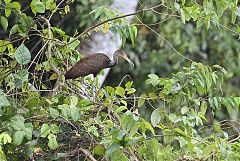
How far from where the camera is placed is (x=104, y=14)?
66.6 inches

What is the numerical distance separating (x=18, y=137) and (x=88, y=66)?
35cm

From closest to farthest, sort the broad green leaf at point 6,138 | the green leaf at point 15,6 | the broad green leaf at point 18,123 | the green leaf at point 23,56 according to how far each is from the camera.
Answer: the broad green leaf at point 6,138 → the broad green leaf at point 18,123 → the green leaf at point 23,56 → the green leaf at point 15,6

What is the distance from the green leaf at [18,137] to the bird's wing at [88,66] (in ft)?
0.99

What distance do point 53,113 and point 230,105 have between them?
0.41 meters

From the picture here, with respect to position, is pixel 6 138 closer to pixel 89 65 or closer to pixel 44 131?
pixel 44 131

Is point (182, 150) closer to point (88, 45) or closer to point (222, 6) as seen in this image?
point (222, 6)

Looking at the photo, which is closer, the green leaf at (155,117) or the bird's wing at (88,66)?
the green leaf at (155,117)

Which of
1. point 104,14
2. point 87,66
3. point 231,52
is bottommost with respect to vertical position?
point 231,52

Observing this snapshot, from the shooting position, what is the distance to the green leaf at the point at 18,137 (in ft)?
4.13

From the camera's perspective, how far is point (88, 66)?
1560mm

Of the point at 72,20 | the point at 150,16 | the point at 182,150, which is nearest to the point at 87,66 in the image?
the point at 182,150

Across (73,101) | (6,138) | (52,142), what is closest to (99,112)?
(73,101)

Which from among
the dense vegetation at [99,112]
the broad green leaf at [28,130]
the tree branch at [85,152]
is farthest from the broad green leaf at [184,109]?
the broad green leaf at [28,130]

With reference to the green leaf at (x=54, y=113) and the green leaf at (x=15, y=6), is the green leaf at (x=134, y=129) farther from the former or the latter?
the green leaf at (x=15, y=6)
